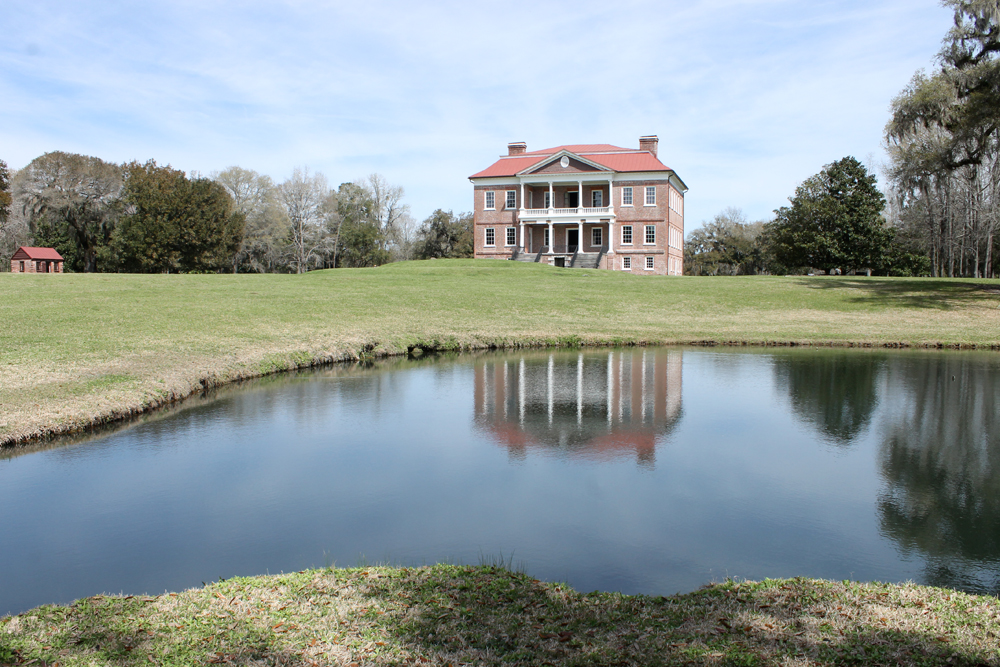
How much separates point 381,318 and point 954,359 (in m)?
16.1

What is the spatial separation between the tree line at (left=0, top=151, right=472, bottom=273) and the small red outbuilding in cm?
311

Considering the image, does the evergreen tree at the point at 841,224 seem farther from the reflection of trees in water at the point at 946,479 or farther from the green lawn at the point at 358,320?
the reflection of trees in water at the point at 946,479

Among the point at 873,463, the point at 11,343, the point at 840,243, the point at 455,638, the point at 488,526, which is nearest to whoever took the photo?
the point at 455,638

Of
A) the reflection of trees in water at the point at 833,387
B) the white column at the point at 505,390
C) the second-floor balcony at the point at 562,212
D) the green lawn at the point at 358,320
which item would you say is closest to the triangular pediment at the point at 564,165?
the second-floor balcony at the point at 562,212

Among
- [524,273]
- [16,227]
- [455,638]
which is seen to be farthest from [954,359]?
[16,227]

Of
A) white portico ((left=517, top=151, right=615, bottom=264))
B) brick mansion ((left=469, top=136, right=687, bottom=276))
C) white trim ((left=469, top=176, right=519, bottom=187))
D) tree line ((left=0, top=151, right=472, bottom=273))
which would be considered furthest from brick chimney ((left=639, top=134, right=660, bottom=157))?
tree line ((left=0, top=151, right=472, bottom=273))

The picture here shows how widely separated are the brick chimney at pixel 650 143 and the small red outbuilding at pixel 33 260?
4598 cm

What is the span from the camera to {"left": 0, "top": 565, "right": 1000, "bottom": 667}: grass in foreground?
390 centimetres

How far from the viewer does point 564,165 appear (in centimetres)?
5422

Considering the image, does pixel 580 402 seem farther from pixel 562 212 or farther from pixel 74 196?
pixel 74 196

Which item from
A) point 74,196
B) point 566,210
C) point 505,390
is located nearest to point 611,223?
point 566,210

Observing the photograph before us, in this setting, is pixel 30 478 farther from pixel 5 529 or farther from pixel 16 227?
pixel 16 227

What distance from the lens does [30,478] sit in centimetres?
823

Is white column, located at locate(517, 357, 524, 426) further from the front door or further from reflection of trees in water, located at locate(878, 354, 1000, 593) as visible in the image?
the front door
